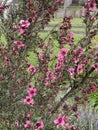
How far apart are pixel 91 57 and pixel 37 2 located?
0.69 m

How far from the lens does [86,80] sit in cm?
378

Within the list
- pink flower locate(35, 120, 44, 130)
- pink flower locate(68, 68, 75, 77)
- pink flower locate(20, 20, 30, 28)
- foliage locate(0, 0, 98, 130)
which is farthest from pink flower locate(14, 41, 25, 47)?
pink flower locate(35, 120, 44, 130)

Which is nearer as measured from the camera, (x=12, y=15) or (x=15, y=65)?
(x=15, y=65)

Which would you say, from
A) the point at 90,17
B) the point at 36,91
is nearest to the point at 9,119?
the point at 36,91

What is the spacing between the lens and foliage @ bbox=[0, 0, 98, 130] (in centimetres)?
374

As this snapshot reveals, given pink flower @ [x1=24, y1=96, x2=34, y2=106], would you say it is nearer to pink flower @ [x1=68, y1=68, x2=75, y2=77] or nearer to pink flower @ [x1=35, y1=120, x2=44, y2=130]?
pink flower @ [x1=35, y1=120, x2=44, y2=130]

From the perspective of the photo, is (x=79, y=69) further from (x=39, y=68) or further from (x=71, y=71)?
(x=39, y=68)

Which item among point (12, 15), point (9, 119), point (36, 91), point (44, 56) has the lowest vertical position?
point (9, 119)

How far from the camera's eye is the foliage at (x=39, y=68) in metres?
3.74

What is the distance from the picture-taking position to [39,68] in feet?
13.0

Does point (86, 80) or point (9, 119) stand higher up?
point (86, 80)

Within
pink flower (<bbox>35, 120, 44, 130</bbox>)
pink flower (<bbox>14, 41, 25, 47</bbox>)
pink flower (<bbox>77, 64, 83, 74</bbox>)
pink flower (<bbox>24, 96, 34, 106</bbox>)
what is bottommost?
pink flower (<bbox>35, 120, 44, 130</bbox>)

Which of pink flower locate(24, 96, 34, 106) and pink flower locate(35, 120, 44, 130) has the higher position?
pink flower locate(24, 96, 34, 106)

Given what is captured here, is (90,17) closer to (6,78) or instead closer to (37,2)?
(37,2)
